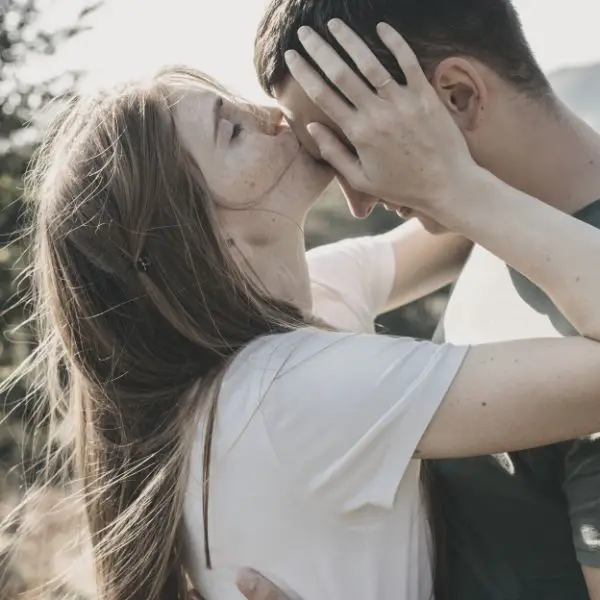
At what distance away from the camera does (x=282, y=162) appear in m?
1.84

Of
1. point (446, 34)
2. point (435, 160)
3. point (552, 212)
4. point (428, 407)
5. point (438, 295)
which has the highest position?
point (446, 34)

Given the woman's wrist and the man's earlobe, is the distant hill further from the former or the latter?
the woman's wrist

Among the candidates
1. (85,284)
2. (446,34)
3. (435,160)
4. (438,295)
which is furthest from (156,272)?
(438,295)

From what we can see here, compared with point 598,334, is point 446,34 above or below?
above

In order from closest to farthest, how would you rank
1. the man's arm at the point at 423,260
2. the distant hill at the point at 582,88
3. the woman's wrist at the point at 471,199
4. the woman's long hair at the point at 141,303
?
the woman's wrist at the point at 471,199
the woman's long hair at the point at 141,303
the distant hill at the point at 582,88
the man's arm at the point at 423,260

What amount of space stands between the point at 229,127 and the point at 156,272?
314mm

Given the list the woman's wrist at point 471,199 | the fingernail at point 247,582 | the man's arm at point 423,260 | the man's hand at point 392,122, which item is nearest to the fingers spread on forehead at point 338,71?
the man's hand at point 392,122

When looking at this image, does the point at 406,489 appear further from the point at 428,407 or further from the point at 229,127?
the point at 229,127

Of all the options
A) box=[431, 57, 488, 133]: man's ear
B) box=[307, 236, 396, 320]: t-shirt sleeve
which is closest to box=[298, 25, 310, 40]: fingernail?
box=[431, 57, 488, 133]: man's ear

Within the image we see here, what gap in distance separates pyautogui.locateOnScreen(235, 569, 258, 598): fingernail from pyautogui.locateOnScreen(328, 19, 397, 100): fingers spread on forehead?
2.80 feet

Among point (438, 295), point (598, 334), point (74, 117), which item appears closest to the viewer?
point (598, 334)

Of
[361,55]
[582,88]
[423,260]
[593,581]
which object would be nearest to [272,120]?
[361,55]

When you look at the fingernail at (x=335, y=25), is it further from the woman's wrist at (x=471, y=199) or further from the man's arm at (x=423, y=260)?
the man's arm at (x=423, y=260)

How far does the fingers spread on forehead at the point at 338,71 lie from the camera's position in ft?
5.50
